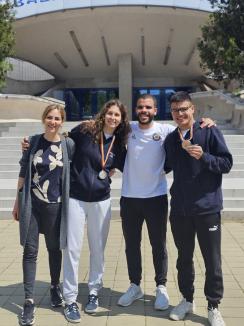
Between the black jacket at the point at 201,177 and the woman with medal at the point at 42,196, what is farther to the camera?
the woman with medal at the point at 42,196

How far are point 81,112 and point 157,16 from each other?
1427cm

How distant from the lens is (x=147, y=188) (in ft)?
13.0

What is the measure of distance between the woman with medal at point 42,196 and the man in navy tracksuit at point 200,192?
0.95 m

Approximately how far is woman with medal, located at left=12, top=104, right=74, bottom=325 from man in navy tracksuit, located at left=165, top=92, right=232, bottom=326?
0.95 m

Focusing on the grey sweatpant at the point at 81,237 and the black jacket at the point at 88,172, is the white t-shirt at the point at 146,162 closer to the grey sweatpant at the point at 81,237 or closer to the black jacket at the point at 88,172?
the black jacket at the point at 88,172

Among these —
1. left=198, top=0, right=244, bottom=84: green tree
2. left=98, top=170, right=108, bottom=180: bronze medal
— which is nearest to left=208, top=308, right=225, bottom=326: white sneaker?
left=98, top=170, right=108, bottom=180: bronze medal

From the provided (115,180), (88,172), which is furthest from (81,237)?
(115,180)

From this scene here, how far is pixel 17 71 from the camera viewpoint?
4009 cm

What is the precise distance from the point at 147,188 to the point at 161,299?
1012 millimetres

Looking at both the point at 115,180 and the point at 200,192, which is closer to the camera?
the point at 200,192

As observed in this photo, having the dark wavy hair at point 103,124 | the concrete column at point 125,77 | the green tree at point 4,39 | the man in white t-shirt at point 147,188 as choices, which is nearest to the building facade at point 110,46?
the concrete column at point 125,77

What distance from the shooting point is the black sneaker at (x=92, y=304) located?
154 inches

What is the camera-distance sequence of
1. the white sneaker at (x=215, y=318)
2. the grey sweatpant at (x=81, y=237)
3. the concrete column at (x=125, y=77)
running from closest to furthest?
the white sneaker at (x=215, y=318) < the grey sweatpant at (x=81, y=237) < the concrete column at (x=125, y=77)

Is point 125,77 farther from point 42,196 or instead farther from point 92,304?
point 92,304
